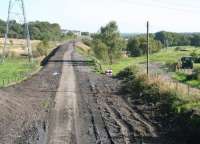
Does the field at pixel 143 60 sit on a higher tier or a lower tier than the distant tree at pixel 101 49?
lower

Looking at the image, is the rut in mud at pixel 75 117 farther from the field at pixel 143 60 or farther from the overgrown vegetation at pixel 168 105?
the field at pixel 143 60

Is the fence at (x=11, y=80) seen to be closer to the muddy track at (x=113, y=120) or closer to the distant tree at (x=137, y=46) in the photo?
the muddy track at (x=113, y=120)

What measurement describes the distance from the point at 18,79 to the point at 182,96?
2546 centimetres

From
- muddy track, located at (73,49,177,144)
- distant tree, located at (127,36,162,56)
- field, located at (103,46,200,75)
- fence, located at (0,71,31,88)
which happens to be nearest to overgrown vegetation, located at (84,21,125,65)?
field, located at (103,46,200,75)

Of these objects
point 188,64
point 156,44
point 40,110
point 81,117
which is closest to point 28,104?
point 40,110

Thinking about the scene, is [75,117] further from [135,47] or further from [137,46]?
[137,46]

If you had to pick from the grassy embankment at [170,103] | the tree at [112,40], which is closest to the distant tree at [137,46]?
the tree at [112,40]

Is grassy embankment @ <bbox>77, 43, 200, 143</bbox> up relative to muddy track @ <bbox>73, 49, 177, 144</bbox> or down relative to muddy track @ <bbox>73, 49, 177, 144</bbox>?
up

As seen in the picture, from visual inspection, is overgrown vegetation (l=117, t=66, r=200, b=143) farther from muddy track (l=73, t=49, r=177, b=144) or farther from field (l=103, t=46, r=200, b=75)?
field (l=103, t=46, r=200, b=75)

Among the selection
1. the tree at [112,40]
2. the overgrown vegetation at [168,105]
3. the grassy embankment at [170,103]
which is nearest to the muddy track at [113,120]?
the overgrown vegetation at [168,105]

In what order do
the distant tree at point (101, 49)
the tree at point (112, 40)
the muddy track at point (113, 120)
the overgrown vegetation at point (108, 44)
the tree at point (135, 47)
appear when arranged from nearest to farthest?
the muddy track at point (113, 120), the distant tree at point (101, 49), the overgrown vegetation at point (108, 44), the tree at point (112, 40), the tree at point (135, 47)

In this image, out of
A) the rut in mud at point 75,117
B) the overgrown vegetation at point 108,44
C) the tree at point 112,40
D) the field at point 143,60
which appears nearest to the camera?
the rut in mud at point 75,117

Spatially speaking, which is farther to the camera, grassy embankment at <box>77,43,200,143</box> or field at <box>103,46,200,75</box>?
field at <box>103,46,200,75</box>

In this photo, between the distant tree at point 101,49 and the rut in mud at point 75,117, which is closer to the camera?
the rut in mud at point 75,117
